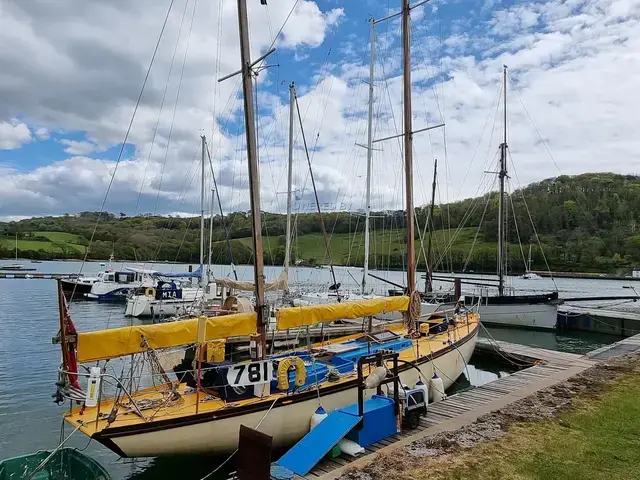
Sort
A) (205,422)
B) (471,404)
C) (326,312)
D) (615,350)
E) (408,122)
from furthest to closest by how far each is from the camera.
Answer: (615,350)
(408,122)
(326,312)
(471,404)
(205,422)

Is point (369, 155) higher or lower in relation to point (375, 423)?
higher

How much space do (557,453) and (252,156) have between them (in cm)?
841

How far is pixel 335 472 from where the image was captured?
7.52 metres

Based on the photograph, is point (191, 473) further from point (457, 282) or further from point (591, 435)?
point (457, 282)

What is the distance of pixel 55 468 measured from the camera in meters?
8.38

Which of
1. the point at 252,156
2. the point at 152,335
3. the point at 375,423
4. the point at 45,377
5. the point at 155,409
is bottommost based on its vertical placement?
the point at 45,377

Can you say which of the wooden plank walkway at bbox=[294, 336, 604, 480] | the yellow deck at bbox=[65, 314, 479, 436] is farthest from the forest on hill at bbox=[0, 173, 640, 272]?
the yellow deck at bbox=[65, 314, 479, 436]

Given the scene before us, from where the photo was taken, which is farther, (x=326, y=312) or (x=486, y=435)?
(x=326, y=312)

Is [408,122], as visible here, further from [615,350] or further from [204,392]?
[615,350]

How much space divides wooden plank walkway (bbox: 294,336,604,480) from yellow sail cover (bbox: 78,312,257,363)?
343cm

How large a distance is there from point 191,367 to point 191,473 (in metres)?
2.50

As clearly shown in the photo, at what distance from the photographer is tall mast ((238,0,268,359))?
10.3 meters

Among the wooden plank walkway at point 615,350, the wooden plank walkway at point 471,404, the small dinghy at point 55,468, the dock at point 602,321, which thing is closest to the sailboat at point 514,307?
the dock at point 602,321

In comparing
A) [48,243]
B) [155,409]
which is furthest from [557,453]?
[48,243]
